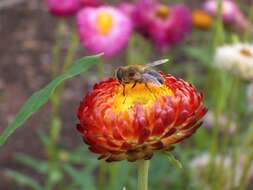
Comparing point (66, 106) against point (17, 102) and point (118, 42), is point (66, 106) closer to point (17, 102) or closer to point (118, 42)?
point (17, 102)

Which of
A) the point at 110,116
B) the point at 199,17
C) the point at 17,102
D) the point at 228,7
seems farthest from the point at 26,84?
the point at 110,116

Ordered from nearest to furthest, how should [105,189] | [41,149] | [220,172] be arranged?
[220,172] < [105,189] < [41,149]

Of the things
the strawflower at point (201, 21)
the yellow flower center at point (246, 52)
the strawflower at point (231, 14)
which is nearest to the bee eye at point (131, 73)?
the yellow flower center at point (246, 52)

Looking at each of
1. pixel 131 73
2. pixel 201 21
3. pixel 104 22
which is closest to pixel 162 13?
pixel 104 22

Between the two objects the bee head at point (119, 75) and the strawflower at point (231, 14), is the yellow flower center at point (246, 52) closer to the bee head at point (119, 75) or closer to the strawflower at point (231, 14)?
the strawflower at point (231, 14)

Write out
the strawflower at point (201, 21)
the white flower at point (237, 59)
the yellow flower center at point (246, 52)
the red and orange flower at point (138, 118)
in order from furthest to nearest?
the strawflower at point (201, 21)
the yellow flower center at point (246, 52)
the white flower at point (237, 59)
the red and orange flower at point (138, 118)

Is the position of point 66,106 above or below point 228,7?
below

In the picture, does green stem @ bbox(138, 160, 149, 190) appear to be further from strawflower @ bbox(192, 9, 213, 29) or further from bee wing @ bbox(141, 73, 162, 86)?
strawflower @ bbox(192, 9, 213, 29)

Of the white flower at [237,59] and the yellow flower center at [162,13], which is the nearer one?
the white flower at [237,59]
